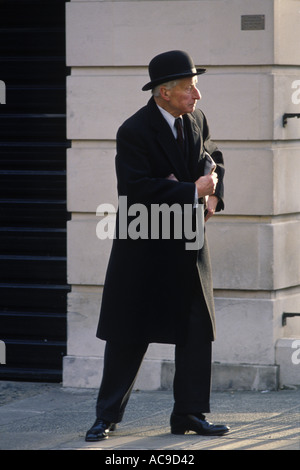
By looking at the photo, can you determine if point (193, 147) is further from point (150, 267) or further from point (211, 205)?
point (150, 267)

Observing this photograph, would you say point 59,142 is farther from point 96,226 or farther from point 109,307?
point 109,307

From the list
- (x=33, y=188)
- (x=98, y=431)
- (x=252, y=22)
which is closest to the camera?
(x=98, y=431)

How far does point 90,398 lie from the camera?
7539 mm

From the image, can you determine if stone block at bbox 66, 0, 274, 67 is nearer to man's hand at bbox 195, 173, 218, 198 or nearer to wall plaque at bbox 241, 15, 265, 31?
wall plaque at bbox 241, 15, 265, 31

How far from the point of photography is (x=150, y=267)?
600cm

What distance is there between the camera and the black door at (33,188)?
8.01 m

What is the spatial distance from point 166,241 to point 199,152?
56 centimetres

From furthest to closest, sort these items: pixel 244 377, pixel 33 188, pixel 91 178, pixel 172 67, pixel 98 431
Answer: pixel 33 188 → pixel 91 178 → pixel 244 377 → pixel 98 431 → pixel 172 67

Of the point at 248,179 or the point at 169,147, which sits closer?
the point at 169,147

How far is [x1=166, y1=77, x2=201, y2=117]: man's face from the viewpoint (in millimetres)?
5941

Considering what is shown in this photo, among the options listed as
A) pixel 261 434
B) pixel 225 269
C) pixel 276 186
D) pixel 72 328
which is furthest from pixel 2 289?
pixel 261 434

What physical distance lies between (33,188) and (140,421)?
227cm

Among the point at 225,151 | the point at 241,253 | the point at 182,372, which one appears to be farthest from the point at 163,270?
the point at 225,151

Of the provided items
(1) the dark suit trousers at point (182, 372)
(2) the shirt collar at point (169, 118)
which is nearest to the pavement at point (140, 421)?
(1) the dark suit trousers at point (182, 372)
